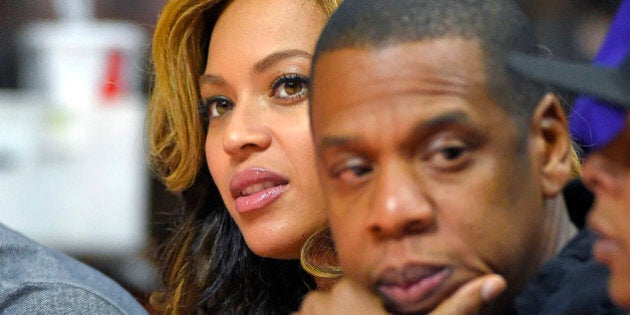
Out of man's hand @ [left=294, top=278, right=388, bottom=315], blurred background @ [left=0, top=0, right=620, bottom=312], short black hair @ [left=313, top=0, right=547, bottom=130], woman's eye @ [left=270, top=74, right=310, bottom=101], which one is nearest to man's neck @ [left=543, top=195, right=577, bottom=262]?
short black hair @ [left=313, top=0, right=547, bottom=130]

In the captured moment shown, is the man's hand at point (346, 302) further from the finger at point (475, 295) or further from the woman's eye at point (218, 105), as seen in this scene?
the woman's eye at point (218, 105)

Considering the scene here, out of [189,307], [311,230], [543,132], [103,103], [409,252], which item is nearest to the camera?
[409,252]

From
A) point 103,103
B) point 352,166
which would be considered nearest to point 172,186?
point 352,166

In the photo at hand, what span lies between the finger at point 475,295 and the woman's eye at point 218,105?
1.03 meters

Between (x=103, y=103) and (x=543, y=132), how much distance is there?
363 cm

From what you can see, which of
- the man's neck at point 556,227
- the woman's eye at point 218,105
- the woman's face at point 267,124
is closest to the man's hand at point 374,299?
the man's neck at point 556,227

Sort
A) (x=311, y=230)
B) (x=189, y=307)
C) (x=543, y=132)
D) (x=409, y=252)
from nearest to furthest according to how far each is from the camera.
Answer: (x=409, y=252)
(x=543, y=132)
(x=311, y=230)
(x=189, y=307)

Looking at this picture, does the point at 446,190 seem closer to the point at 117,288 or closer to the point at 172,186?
the point at 117,288

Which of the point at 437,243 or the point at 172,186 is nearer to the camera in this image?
the point at 437,243

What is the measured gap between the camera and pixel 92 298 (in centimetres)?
199

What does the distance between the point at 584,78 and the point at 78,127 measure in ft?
13.1

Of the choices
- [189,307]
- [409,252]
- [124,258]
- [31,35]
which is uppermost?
[409,252]

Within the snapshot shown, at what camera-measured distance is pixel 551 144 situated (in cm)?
136

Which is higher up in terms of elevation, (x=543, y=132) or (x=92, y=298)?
(x=543, y=132)
